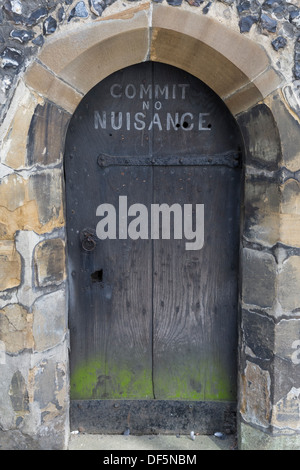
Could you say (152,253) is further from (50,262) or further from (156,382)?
(156,382)

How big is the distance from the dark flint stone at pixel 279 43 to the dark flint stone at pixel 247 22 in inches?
4.6

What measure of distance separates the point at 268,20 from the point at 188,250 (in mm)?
1125

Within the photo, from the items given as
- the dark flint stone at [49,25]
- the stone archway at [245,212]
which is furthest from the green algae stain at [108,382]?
the dark flint stone at [49,25]

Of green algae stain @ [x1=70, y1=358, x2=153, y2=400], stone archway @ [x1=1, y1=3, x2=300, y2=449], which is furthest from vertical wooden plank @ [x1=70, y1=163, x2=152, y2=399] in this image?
stone archway @ [x1=1, y1=3, x2=300, y2=449]

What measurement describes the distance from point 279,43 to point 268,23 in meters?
0.09

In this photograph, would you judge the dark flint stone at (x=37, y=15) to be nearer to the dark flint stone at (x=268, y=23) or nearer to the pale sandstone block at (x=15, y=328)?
the dark flint stone at (x=268, y=23)

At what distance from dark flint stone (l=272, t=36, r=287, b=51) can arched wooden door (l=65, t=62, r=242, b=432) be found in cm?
41

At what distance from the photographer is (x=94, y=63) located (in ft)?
7.18

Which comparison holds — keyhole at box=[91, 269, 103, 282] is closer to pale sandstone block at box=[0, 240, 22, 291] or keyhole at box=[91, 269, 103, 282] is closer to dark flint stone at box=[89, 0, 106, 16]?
pale sandstone block at box=[0, 240, 22, 291]

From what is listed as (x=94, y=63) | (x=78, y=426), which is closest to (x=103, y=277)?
(x=78, y=426)

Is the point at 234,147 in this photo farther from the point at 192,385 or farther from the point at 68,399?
the point at 68,399

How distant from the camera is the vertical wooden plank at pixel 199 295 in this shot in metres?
2.53

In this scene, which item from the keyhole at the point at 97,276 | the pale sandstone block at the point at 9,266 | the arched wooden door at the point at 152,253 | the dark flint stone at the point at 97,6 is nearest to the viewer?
the dark flint stone at the point at 97,6

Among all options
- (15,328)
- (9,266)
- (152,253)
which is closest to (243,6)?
(152,253)
